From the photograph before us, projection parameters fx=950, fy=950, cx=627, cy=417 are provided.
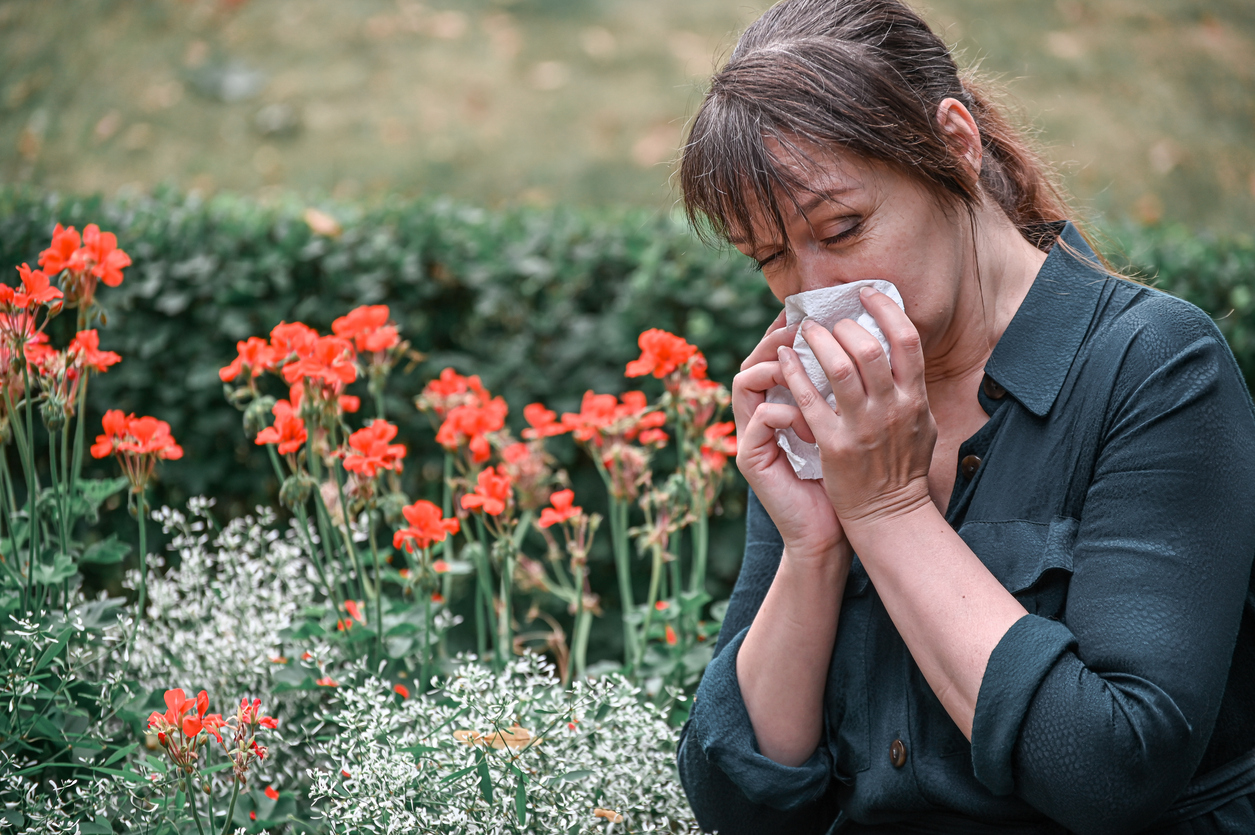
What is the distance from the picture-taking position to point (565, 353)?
11.2 ft

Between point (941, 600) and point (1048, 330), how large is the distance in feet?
1.62

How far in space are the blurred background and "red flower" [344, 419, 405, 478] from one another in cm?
542

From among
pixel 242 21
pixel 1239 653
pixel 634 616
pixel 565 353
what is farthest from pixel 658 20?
pixel 1239 653

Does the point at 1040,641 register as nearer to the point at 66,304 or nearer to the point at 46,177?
the point at 66,304

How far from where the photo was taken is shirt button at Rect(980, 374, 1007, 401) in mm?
1533

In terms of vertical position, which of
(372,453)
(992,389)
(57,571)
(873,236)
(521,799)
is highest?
(873,236)

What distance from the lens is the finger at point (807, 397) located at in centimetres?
145

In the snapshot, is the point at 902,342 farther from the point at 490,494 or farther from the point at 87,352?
the point at 87,352

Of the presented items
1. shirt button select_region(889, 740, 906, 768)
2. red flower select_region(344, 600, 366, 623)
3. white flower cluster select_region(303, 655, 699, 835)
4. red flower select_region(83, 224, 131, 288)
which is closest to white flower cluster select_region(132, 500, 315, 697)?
red flower select_region(344, 600, 366, 623)

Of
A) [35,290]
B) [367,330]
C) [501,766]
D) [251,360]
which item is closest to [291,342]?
[251,360]

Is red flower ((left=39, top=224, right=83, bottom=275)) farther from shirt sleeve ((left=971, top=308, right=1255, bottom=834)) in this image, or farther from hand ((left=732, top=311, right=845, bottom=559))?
shirt sleeve ((left=971, top=308, right=1255, bottom=834))

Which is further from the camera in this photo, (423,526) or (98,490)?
(98,490)

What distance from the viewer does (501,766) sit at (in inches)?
63.9

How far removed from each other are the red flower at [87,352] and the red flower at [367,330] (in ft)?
1.50
